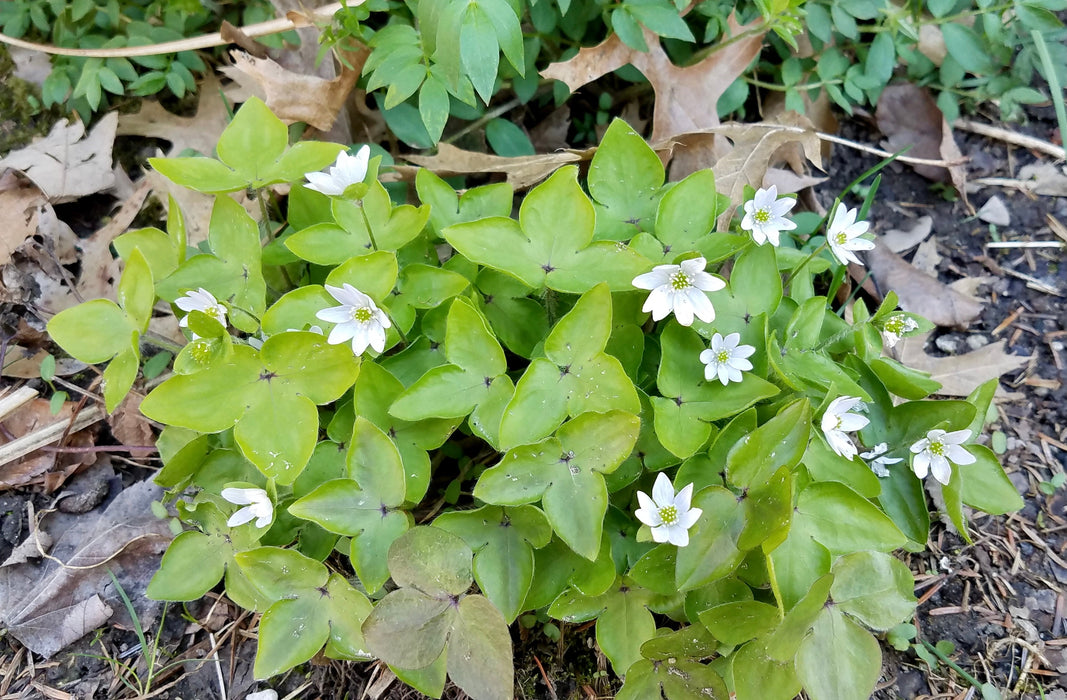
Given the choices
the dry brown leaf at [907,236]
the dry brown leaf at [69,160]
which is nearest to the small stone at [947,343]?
the dry brown leaf at [907,236]

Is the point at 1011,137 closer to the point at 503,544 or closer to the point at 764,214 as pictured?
the point at 764,214

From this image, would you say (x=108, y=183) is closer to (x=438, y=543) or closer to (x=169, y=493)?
(x=169, y=493)

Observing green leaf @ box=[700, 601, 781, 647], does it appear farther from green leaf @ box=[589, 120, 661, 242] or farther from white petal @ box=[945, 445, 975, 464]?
green leaf @ box=[589, 120, 661, 242]

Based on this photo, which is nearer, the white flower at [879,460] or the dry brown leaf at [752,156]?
the white flower at [879,460]

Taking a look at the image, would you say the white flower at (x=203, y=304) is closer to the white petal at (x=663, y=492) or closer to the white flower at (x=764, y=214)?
the white petal at (x=663, y=492)

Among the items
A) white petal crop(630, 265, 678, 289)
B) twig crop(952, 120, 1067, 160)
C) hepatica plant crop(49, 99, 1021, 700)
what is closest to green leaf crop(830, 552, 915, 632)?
hepatica plant crop(49, 99, 1021, 700)

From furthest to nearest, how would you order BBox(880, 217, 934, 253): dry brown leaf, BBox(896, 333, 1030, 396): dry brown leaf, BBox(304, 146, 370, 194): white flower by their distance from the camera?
BBox(880, 217, 934, 253): dry brown leaf → BBox(896, 333, 1030, 396): dry brown leaf → BBox(304, 146, 370, 194): white flower
